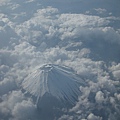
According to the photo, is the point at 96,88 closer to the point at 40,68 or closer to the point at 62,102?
the point at 62,102

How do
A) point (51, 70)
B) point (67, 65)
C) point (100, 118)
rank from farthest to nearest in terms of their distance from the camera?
point (67, 65), point (51, 70), point (100, 118)

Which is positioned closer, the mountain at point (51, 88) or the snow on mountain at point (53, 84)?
the snow on mountain at point (53, 84)

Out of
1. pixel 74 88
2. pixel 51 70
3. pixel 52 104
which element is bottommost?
pixel 52 104

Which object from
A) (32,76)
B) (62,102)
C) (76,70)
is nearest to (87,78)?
(76,70)

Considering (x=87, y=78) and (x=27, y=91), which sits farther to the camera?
(x=87, y=78)

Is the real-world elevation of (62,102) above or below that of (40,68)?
below

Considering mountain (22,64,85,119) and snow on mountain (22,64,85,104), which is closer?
snow on mountain (22,64,85,104)

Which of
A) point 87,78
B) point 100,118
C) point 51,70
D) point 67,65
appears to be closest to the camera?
point 100,118
